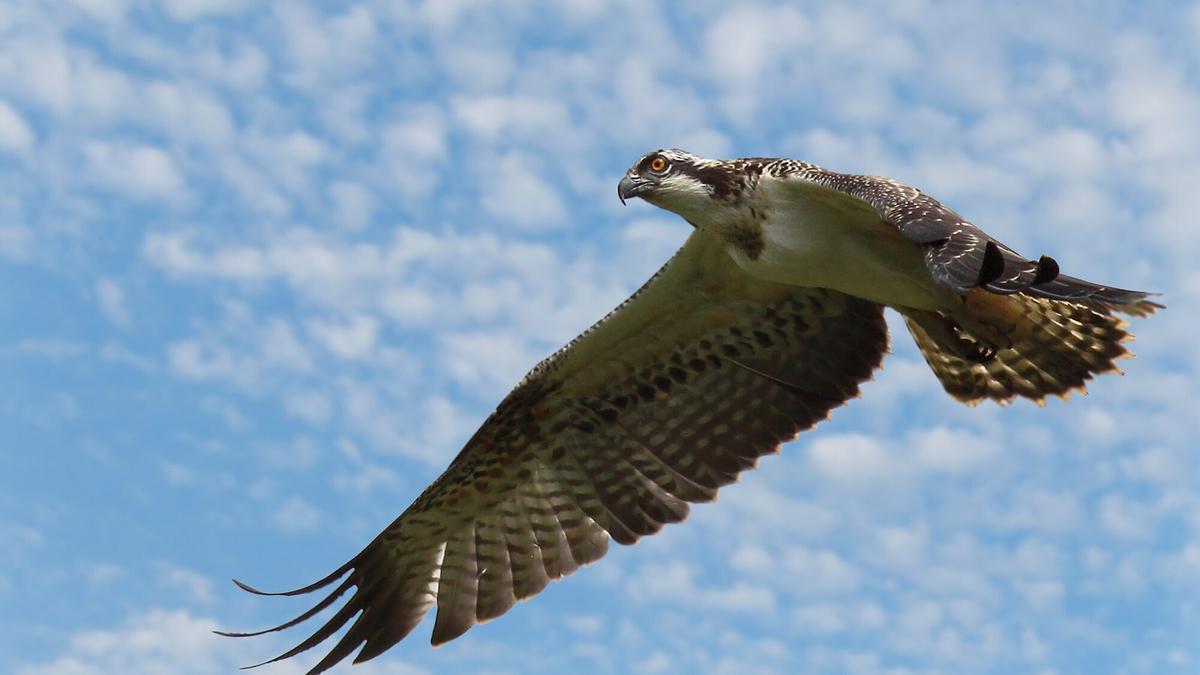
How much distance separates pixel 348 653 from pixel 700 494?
290 cm

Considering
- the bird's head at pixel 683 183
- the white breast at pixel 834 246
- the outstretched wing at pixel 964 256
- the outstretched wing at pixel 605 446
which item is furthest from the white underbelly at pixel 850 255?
the outstretched wing at pixel 605 446

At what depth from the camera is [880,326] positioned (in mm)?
12000

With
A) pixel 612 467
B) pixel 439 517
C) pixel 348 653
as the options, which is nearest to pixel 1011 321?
pixel 612 467

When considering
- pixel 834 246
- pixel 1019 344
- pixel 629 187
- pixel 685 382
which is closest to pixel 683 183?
pixel 629 187

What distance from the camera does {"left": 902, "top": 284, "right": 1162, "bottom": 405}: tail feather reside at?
430 inches

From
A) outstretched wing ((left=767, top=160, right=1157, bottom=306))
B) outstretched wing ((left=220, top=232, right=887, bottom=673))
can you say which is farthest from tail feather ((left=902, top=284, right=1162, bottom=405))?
outstretched wing ((left=767, top=160, right=1157, bottom=306))

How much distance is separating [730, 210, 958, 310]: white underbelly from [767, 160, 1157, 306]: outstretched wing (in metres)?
0.74

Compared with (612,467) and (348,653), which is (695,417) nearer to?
(612,467)

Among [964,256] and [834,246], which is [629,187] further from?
[964,256]

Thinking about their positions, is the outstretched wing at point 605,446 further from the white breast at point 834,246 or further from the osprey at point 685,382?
the white breast at point 834,246

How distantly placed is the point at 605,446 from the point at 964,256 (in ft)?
15.5

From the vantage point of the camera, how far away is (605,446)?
42.0 ft

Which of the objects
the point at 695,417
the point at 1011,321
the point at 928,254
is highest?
the point at 695,417

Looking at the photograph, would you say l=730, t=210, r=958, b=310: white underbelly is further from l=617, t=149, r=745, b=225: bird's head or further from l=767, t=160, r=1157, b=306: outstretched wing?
l=767, t=160, r=1157, b=306: outstretched wing
